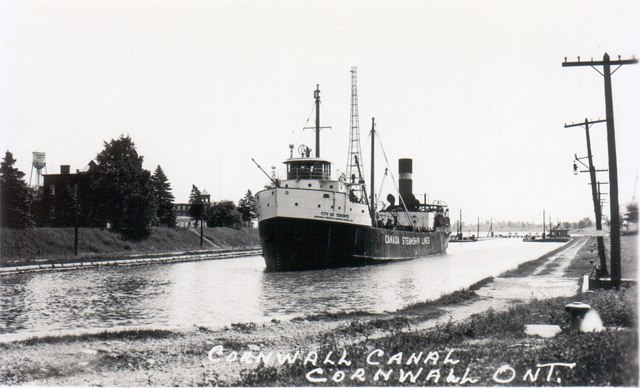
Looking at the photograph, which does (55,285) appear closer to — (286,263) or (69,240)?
(286,263)

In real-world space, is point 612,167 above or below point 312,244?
above

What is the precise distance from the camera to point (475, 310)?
1442cm

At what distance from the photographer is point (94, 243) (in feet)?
153

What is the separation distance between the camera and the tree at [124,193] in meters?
53.0

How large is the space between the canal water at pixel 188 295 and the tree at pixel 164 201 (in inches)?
1326

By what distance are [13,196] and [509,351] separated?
40.3 metres

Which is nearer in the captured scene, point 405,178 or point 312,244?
point 312,244

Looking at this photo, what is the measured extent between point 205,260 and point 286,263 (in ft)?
→ 42.9

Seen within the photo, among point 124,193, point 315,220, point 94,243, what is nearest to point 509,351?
point 315,220

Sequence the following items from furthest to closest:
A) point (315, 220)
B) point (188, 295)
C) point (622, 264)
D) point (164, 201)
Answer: point (164, 201) < point (315, 220) < point (622, 264) < point (188, 295)

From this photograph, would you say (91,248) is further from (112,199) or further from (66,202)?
(112,199)

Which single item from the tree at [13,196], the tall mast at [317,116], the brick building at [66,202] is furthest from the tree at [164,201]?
the tall mast at [317,116]

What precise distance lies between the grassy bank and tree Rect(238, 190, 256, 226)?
49.8 feet

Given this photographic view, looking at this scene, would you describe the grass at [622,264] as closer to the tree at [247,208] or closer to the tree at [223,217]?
the tree at [223,217]
